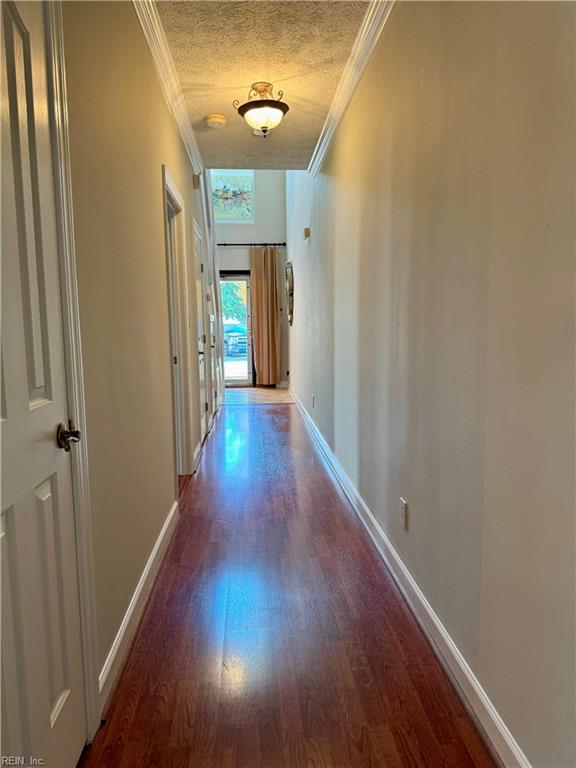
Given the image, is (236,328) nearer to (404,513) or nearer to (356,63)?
(356,63)

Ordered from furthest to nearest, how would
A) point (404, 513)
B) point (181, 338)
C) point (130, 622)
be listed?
point (181, 338), point (404, 513), point (130, 622)

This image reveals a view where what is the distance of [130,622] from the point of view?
1687 millimetres

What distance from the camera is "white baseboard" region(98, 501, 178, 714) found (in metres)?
1.40

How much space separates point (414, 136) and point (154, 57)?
147 centimetres

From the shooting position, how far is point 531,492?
1.06 metres

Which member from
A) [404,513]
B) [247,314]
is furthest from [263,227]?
[404,513]

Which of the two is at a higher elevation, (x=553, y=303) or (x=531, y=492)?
(x=553, y=303)

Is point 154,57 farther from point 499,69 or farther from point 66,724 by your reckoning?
point 66,724

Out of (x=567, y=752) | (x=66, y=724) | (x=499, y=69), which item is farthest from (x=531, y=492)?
(x=66, y=724)

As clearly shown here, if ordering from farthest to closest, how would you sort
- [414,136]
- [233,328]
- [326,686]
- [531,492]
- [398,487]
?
[233,328]
[398,487]
[414,136]
[326,686]
[531,492]

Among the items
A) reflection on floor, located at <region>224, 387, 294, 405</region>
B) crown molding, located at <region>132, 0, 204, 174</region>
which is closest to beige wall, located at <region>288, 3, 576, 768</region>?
crown molding, located at <region>132, 0, 204, 174</region>

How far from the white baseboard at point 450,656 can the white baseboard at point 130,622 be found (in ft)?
3.56

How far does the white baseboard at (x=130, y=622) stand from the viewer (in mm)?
1402

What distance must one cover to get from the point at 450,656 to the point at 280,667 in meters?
0.57
